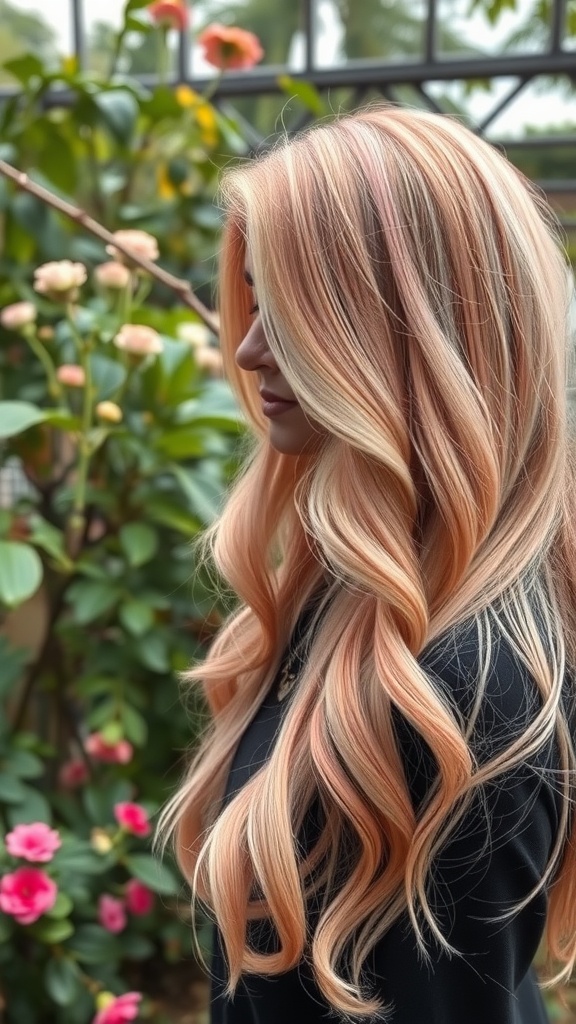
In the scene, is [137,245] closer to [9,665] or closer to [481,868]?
[9,665]

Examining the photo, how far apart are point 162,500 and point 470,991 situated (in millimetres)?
933

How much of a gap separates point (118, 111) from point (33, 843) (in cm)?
116

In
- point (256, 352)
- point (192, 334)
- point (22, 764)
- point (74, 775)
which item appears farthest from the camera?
point (74, 775)

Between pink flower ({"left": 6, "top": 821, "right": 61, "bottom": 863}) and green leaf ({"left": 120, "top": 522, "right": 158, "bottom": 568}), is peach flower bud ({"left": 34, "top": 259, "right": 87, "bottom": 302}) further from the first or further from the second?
pink flower ({"left": 6, "top": 821, "right": 61, "bottom": 863})

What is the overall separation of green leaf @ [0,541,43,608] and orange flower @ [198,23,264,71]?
941mm

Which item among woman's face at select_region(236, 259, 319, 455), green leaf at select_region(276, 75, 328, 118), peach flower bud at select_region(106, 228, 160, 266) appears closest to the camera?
woman's face at select_region(236, 259, 319, 455)

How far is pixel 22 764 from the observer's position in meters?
1.34

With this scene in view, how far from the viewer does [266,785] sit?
66 centimetres

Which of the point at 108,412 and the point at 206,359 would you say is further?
the point at 206,359

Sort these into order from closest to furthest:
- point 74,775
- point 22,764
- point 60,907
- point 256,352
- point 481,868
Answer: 1. point 481,868
2. point 256,352
3. point 60,907
4. point 22,764
5. point 74,775

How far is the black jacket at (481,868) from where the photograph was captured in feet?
1.96

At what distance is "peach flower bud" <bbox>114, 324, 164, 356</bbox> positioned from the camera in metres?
1.28

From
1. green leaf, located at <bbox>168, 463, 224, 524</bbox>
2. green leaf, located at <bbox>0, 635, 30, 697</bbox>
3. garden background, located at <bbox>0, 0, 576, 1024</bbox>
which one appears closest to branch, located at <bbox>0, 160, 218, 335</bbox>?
garden background, located at <bbox>0, 0, 576, 1024</bbox>

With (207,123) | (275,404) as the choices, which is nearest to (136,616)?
(275,404)
